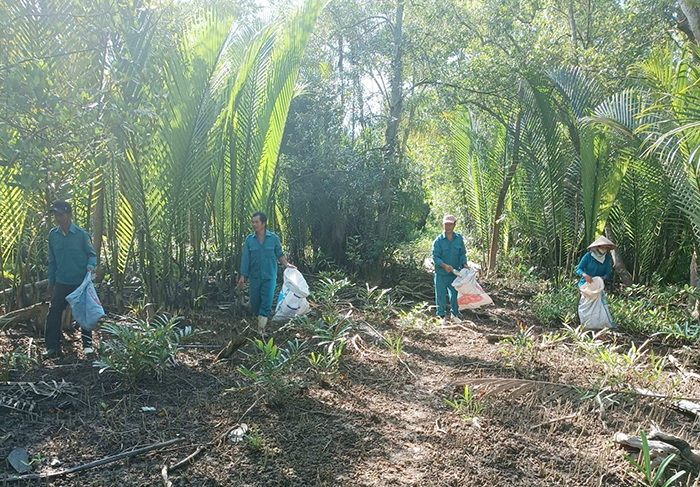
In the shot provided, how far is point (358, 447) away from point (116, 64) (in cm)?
242

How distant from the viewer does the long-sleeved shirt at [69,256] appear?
4.38m

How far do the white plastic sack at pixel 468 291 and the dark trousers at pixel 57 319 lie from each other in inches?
147

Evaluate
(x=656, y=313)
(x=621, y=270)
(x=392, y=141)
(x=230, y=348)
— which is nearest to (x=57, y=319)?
(x=230, y=348)

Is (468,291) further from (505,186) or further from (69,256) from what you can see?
(69,256)

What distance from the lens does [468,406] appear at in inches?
139

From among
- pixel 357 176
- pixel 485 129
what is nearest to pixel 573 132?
pixel 485 129

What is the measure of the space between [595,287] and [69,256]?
4778 millimetres

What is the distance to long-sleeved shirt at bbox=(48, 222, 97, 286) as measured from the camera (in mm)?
4379

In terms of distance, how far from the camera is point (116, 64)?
297 centimetres

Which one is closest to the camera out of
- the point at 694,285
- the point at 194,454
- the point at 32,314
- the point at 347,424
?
the point at 194,454

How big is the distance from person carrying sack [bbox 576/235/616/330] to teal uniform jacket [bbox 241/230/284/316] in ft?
10.2

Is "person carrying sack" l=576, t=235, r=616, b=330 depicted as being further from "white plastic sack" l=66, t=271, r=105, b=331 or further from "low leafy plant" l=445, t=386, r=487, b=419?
"white plastic sack" l=66, t=271, r=105, b=331

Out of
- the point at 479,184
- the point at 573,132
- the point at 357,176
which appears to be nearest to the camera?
the point at 573,132

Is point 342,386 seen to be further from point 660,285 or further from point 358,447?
point 660,285
